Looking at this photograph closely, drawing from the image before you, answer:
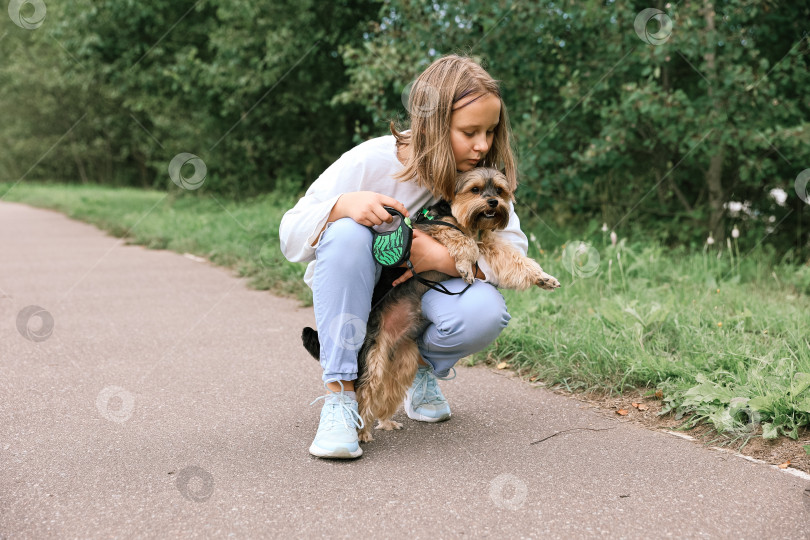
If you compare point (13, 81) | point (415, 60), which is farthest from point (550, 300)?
point (13, 81)

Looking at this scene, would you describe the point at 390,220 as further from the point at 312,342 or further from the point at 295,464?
the point at 295,464

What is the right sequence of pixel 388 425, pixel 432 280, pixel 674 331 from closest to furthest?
1. pixel 432 280
2. pixel 388 425
3. pixel 674 331

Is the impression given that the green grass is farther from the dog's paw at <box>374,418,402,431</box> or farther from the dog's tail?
the dog's tail

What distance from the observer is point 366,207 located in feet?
9.27

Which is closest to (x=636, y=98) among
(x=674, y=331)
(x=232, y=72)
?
(x=674, y=331)

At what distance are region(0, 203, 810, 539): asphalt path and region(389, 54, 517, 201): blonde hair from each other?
1.10m

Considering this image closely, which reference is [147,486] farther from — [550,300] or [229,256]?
[229,256]

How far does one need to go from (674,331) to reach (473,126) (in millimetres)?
1934

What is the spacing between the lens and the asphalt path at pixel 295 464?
7.66 feet

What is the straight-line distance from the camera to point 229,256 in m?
7.96

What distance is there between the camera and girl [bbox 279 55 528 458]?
2873 millimetres

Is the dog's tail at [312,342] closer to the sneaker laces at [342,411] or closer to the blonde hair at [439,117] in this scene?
the sneaker laces at [342,411]

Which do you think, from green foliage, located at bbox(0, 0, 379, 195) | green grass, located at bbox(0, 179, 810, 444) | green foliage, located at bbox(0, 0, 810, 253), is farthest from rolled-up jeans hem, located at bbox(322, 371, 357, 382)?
green foliage, located at bbox(0, 0, 379, 195)

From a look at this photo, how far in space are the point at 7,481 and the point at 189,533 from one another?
846mm
